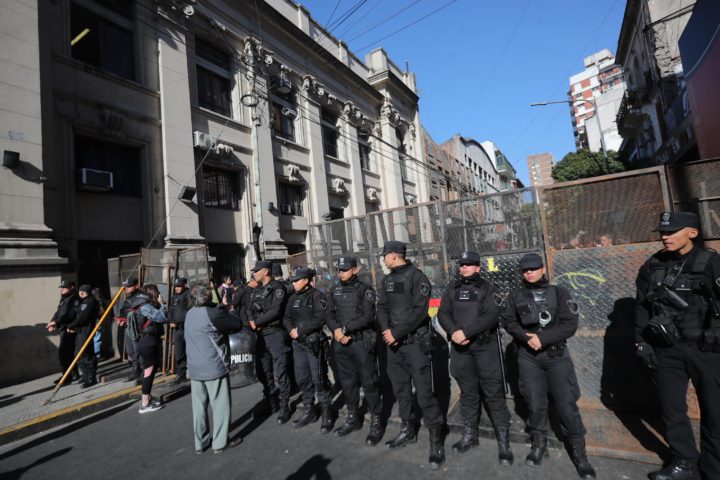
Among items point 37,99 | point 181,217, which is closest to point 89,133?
point 37,99

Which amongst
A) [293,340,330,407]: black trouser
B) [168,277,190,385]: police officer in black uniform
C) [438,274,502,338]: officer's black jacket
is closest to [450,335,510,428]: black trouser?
[438,274,502,338]: officer's black jacket

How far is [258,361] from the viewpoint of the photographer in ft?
16.8

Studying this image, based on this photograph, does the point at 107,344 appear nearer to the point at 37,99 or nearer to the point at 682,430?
the point at 37,99

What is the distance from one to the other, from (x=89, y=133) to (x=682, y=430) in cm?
1239

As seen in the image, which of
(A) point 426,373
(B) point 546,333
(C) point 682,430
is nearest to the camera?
(C) point 682,430

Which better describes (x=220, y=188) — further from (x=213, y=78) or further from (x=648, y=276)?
(x=648, y=276)

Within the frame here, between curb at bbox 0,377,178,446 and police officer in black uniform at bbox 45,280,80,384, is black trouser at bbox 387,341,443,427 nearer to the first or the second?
curb at bbox 0,377,178,446

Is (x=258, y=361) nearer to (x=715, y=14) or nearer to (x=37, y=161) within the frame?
(x=37, y=161)

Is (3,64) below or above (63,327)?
above

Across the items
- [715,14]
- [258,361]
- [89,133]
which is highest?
[715,14]

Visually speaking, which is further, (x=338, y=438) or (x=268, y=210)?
(x=268, y=210)

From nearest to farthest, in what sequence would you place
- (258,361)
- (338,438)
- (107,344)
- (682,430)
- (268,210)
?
(682,430)
(338,438)
(258,361)
(107,344)
(268,210)

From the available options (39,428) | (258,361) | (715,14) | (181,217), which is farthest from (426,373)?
(715,14)

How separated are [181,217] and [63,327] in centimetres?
468
